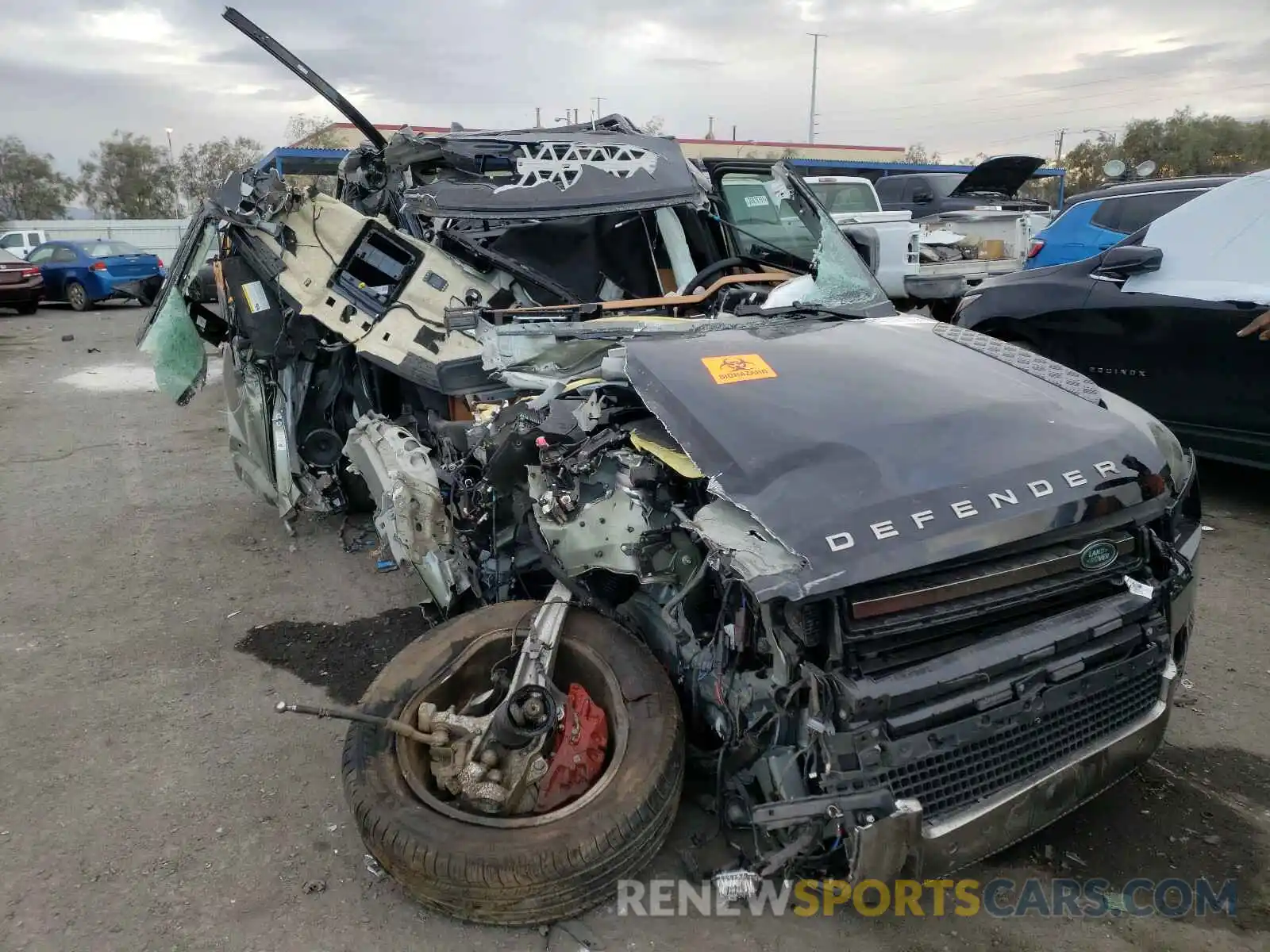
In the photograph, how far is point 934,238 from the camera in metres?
11.3

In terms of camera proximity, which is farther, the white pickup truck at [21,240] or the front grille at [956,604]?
the white pickup truck at [21,240]

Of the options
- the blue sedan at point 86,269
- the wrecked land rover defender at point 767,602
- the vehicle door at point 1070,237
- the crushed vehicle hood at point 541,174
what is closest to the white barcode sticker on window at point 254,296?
the crushed vehicle hood at point 541,174

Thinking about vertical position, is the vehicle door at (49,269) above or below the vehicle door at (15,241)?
below

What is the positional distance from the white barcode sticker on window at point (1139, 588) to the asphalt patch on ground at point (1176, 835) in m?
0.77

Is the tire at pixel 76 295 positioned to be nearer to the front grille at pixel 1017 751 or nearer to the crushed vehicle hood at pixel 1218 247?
the crushed vehicle hood at pixel 1218 247

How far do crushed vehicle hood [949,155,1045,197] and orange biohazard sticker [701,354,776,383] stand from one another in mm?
11364

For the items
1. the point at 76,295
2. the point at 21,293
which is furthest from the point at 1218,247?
the point at 76,295

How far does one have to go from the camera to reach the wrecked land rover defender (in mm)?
2006

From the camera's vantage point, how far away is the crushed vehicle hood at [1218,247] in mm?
4754

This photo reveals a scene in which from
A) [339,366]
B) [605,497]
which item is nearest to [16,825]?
[605,497]

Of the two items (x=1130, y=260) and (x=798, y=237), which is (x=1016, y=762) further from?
(x=1130, y=260)

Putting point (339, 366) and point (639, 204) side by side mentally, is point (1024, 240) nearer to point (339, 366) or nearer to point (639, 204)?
point (639, 204)

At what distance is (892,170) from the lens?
965 inches

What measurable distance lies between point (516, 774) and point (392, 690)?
20.6 inches
